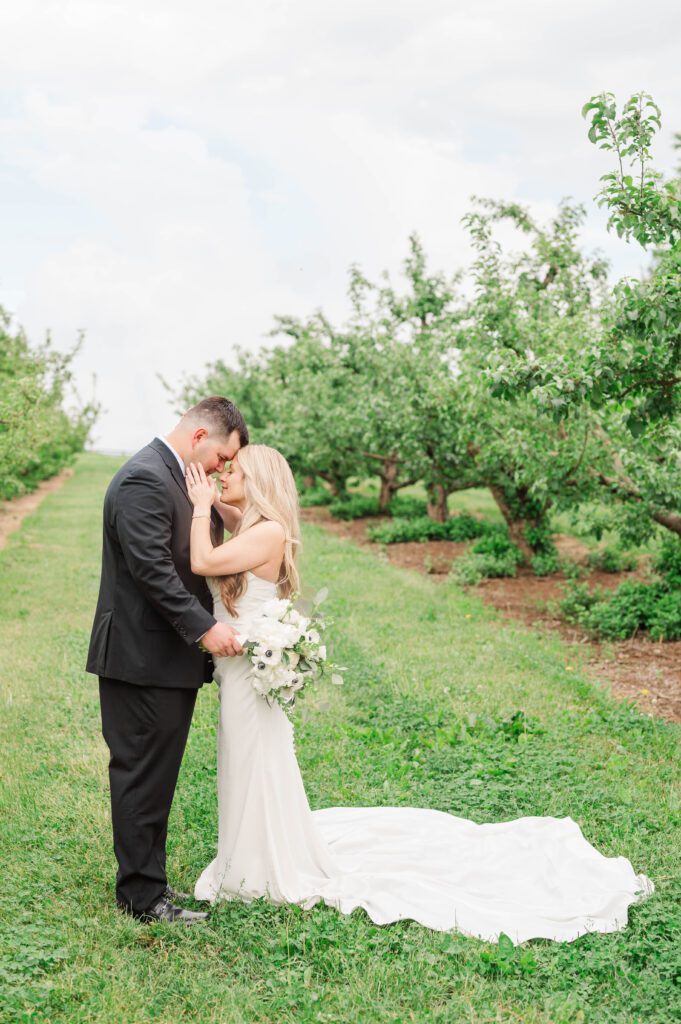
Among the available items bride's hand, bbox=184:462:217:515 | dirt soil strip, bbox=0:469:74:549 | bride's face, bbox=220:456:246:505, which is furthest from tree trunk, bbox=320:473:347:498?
bride's hand, bbox=184:462:217:515

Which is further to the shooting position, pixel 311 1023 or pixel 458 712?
pixel 458 712

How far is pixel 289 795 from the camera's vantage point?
4820 mm

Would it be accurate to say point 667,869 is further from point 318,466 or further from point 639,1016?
point 318,466

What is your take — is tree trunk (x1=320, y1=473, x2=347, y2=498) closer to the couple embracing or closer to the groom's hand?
the couple embracing

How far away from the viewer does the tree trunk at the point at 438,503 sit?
20.7 metres

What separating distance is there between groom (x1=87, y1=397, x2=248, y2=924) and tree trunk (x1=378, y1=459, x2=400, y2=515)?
18562 millimetres

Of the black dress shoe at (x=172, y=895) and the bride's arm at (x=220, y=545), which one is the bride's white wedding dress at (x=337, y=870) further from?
the bride's arm at (x=220, y=545)

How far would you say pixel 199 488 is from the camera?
467 centimetres

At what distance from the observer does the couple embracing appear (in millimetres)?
4504

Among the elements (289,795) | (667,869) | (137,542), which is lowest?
(667,869)

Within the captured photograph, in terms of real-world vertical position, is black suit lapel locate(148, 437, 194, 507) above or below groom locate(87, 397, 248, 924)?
above

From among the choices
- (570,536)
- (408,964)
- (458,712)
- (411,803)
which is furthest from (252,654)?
(570,536)

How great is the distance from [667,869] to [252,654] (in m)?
2.61

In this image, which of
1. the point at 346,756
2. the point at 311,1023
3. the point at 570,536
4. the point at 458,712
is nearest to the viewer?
the point at 311,1023
